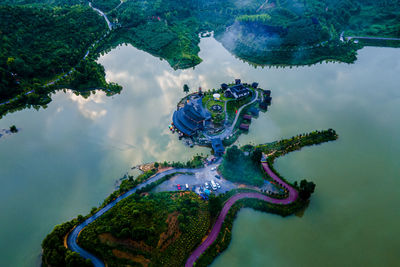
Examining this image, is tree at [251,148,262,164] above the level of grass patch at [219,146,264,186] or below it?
above

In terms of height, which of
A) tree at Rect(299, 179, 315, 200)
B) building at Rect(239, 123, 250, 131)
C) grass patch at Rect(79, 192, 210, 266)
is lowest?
grass patch at Rect(79, 192, 210, 266)

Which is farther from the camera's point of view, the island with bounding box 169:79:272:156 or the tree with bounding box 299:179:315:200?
the island with bounding box 169:79:272:156

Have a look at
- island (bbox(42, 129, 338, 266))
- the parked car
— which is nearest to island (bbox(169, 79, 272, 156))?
island (bbox(42, 129, 338, 266))

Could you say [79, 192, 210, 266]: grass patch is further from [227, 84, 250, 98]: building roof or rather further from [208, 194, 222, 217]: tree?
[227, 84, 250, 98]: building roof

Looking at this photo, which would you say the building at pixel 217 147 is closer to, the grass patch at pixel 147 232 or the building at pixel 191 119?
the building at pixel 191 119

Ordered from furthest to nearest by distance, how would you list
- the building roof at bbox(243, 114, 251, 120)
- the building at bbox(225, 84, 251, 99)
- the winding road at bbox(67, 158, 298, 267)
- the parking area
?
the building at bbox(225, 84, 251, 99) < the building roof at bbox(243, 114, 251, 120) < the parking area < the winding road at bbox(67, 158, 298, 267)

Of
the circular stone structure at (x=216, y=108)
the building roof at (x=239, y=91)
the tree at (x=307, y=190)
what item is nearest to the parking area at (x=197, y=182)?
the tree at (x=307, y=190)

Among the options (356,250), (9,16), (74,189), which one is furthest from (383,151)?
(9,16)
